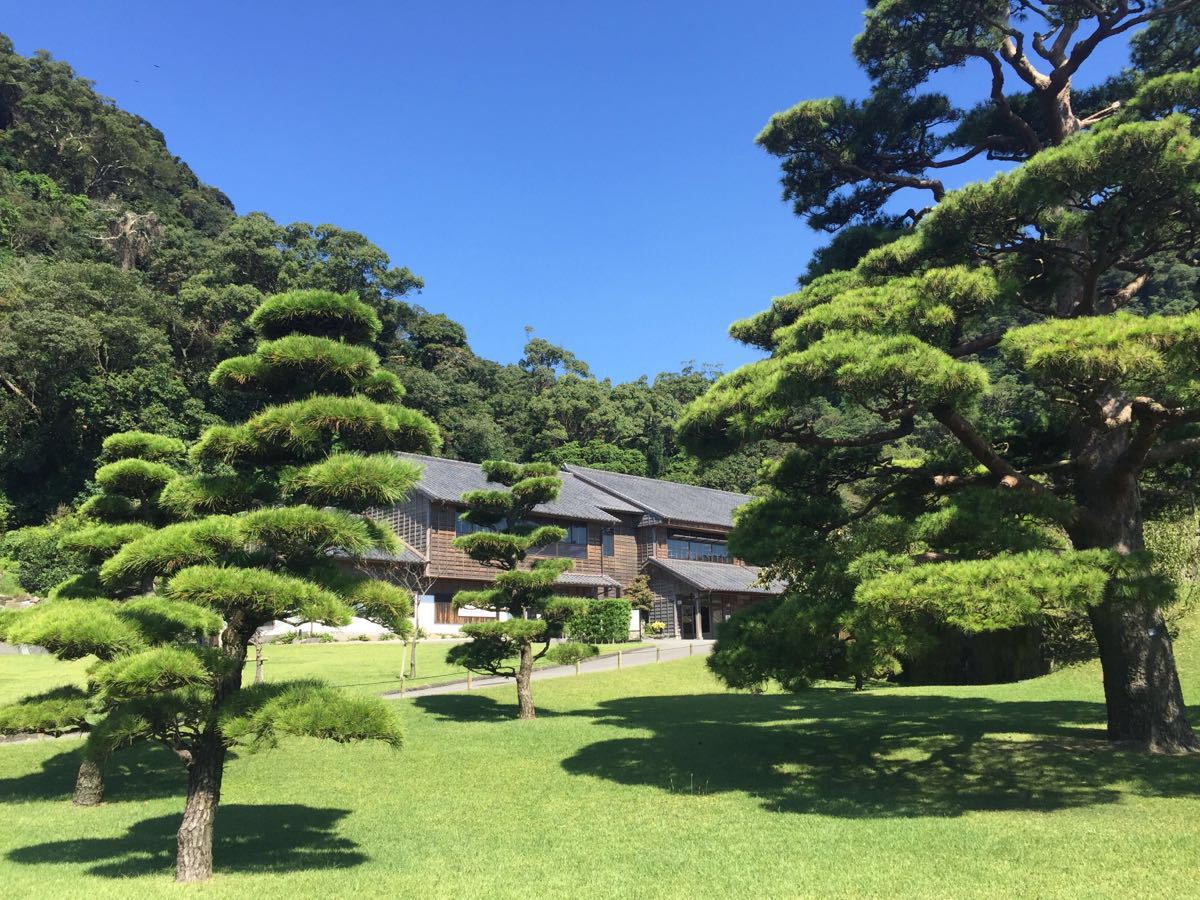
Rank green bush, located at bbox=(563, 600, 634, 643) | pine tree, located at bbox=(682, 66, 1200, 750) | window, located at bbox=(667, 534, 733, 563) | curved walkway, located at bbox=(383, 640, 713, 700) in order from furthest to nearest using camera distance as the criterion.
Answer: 1. window, located at bbox=(667, 534, 733, 563)
2. green bush, located at bbox=(563, 600, 634, 643)
3. curved walkway, located at bbox=(383, 640, 713, 700)
4. pine tree, located at bbox=(682, 66, 1200, 750)

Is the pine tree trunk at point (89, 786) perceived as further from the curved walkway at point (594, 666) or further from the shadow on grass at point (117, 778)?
the curved walkway at point (594, 666)

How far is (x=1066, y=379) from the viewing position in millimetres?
7246

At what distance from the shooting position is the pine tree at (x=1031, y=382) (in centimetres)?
684

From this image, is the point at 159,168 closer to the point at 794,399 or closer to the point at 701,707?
the point at 701,707

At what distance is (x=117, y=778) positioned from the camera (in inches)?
423

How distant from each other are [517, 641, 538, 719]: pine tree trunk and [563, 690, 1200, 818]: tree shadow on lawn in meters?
1.31

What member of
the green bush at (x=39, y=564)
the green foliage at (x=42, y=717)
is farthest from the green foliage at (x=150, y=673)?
the green bush at (x=39, y=564)

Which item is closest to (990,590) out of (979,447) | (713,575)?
(979,447)

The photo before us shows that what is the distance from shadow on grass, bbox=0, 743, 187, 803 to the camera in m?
9.79

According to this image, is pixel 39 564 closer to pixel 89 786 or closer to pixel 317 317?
pixel 89 786

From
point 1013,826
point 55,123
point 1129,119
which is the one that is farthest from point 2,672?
point 55,123

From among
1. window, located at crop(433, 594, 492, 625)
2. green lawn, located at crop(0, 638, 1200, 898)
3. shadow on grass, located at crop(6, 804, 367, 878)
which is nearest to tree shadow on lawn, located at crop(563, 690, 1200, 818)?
green lawn, located at crop(0, 638, 1200, 898)

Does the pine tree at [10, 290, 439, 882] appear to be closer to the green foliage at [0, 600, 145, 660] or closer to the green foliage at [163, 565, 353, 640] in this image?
the green foliage at [163, 565, 353, 640]

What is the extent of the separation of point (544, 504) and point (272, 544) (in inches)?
1007
